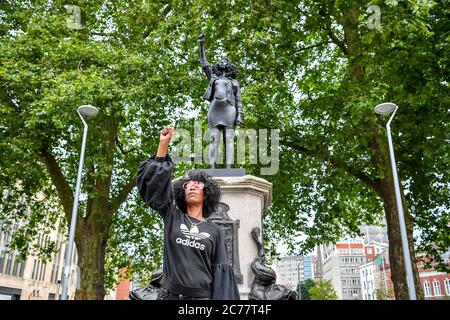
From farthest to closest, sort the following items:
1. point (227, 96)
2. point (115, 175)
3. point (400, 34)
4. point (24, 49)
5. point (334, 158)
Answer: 1. point (115, 175)
2. point (334, 158)
3. point (24, 49)
4. point (400, 34)
5. point (227, 96)

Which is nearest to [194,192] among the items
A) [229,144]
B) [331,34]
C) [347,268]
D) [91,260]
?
[229,144]

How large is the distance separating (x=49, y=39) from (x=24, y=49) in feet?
2.83

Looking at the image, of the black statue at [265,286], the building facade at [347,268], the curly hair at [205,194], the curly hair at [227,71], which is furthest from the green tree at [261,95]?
the building facade at [347,268]

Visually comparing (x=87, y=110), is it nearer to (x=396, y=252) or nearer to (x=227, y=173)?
(x=227, y=173)

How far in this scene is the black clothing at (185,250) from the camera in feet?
8.14

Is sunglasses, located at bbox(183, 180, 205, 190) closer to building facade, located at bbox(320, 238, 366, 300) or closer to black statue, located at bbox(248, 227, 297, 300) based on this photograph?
black statue, located at bbox(248, 227, 297, 300)

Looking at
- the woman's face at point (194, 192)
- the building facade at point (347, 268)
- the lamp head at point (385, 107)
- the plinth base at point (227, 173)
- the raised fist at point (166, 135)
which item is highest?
the building facade at point (347, 268)

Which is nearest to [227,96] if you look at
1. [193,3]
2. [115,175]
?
[193,3]

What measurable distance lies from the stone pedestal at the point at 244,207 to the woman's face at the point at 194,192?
11.1ft

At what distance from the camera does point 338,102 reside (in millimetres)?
12016

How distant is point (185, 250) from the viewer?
2.55m

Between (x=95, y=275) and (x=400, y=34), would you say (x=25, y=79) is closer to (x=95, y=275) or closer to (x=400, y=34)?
(x=95, y=275)

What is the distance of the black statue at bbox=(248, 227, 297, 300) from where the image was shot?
18.0 ft

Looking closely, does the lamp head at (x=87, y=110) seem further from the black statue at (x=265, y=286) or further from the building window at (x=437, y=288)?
the building window at (x=437, y=288)
